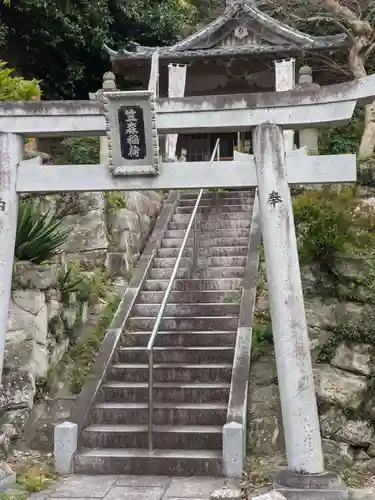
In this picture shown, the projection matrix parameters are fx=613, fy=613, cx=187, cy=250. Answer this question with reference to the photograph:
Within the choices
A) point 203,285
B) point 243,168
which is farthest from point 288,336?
point 203,285

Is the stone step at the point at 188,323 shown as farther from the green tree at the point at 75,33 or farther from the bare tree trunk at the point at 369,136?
the green tree at the point at 75,33

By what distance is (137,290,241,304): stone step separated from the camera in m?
9.38

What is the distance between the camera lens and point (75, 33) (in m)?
18.6

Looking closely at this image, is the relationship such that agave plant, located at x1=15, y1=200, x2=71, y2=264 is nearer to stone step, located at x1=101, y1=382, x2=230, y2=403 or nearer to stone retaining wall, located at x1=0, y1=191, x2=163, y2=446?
stone retaining wall, located at x1=0, y1=191, x2=163, y2=446

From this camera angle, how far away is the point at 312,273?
30.2 ft

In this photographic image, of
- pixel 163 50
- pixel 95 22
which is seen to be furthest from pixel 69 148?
pixel 95 22

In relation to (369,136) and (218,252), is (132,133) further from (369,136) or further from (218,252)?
(369,136)

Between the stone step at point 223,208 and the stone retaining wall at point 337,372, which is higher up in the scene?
the stone step at point 223,208

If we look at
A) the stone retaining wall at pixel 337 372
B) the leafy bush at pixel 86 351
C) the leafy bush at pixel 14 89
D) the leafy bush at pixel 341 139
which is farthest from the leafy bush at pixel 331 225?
the leafy bush at pixel 14 89

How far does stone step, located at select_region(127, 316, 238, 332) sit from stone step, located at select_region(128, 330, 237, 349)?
0.17 m

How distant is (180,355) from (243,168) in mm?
3024

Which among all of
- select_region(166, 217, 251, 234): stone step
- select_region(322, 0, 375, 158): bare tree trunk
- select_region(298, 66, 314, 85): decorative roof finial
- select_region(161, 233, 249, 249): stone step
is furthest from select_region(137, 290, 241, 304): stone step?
select_region(298, 66, 314, 85): decorative roof finial

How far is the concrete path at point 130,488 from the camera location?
5.97m

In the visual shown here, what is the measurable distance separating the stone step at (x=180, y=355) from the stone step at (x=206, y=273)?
5.90ft
